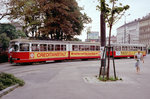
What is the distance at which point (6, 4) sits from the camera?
11438mm

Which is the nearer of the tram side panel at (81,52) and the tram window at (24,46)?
the tram window at (24,46)

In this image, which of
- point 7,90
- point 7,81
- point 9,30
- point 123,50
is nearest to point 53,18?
point 123,50

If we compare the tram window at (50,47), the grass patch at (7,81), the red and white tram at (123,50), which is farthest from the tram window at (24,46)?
the red and white tram at (123,50)

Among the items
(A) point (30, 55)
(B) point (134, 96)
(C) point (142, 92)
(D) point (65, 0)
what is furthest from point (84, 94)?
(D) point (65, 0)

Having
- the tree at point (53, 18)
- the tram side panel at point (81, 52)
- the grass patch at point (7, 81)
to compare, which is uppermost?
the tree at point (53, 18)

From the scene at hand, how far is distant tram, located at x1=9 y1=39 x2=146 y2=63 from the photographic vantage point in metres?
18.9

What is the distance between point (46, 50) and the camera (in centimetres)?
2155

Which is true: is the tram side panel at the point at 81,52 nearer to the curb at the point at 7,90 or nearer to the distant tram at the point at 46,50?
the distant tram at the point at 46,50

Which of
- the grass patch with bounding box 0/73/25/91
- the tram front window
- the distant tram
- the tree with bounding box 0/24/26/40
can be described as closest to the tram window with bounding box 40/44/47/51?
the distant tram

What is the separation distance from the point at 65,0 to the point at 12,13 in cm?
1975

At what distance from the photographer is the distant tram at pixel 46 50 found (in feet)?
61.9

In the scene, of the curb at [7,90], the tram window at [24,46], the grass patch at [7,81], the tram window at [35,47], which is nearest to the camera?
the curb at [7,90]

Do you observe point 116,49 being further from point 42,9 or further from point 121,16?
point 121,16

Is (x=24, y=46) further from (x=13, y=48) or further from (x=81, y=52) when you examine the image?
(x=81, y=52)
